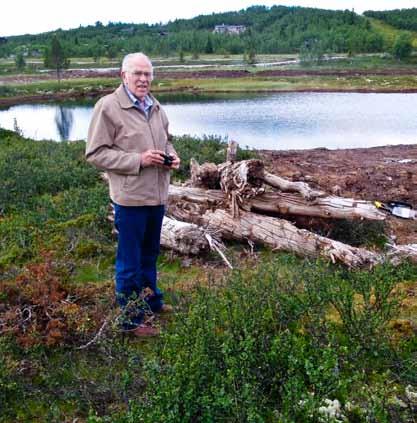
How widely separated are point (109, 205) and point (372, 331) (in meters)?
4.72

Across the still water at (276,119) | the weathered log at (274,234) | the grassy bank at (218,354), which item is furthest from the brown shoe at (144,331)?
the still water at (276,119)

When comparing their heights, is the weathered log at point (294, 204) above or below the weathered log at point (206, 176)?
below

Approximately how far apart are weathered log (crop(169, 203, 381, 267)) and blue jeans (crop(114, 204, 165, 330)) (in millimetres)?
2134

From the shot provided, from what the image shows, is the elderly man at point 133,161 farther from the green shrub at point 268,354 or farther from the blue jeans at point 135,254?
the green shrub at point 268,354

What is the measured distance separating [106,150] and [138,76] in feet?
2.06

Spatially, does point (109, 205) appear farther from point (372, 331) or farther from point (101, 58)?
point (101, 58)

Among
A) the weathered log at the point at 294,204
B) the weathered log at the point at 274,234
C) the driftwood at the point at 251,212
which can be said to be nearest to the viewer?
the weathered log at the point at 274,234

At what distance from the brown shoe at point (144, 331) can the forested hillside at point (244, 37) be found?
286 feet

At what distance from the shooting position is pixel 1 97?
4694cm

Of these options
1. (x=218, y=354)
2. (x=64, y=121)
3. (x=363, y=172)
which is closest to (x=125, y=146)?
(x=218, y=354)

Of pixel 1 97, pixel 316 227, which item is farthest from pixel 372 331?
pixel 1 97

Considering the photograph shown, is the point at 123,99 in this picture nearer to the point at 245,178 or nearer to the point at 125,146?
the point at 125,146

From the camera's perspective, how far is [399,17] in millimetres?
128375

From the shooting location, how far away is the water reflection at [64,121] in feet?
79.6
